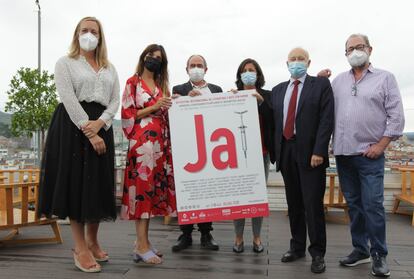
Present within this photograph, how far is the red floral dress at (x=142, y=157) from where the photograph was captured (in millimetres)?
2809

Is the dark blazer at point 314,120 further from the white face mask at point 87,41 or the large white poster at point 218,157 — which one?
the white face mask at point 87,41

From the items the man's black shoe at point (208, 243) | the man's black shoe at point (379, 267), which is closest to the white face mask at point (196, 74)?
the man's black shoe at point (208, 243)

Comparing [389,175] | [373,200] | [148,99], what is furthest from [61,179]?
[389,175]

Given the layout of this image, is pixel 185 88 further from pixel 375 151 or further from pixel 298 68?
pixel 375 151

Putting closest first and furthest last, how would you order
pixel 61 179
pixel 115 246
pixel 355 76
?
pixel 61 179 < pixel 355 76 < pixel 115 246

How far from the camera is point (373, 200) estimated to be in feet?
8.65

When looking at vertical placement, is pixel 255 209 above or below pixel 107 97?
below

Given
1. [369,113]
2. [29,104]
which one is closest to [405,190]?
[369,113]

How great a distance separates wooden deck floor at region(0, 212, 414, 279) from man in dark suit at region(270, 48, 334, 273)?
0.23 metres

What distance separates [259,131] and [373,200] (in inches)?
35.6

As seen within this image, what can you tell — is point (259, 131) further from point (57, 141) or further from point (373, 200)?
point (57, 141)

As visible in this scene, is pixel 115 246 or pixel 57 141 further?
pixel 115 246

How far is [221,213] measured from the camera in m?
2.83

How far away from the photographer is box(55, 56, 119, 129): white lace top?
2.60m
